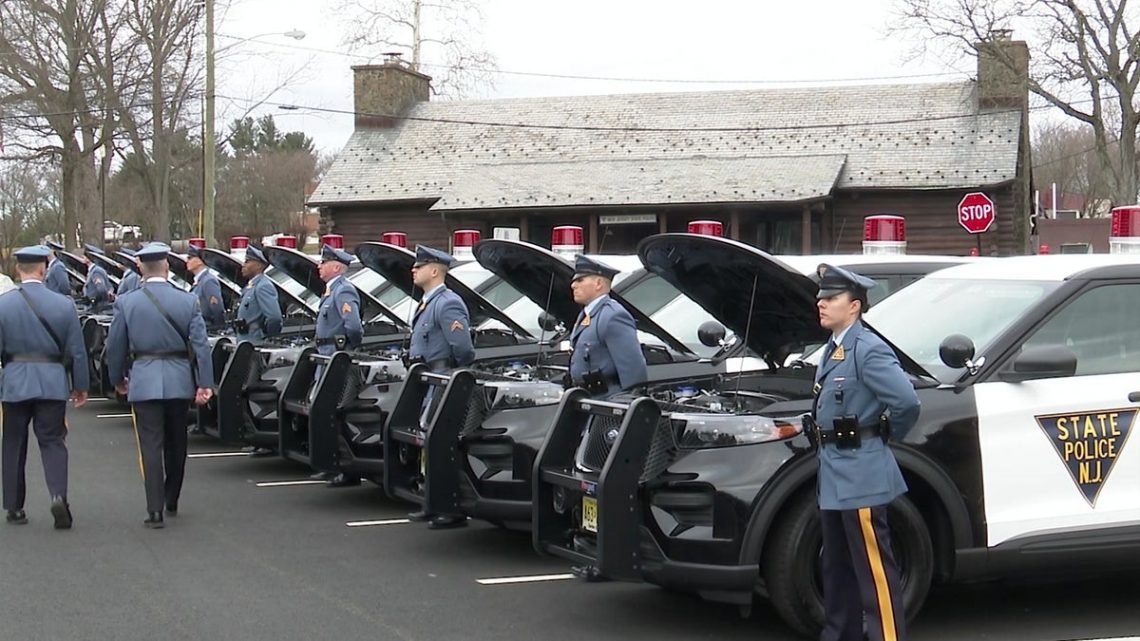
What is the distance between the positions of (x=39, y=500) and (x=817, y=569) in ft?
20.3

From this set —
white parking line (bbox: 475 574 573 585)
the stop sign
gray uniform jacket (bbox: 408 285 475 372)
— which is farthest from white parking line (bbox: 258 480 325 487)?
the stop sign

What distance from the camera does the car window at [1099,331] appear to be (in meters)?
6.26

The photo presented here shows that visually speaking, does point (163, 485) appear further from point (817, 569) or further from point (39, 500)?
point (817, 569)

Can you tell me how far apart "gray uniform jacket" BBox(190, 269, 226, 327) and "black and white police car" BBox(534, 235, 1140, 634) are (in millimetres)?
7482

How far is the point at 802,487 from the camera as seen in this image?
225 inches

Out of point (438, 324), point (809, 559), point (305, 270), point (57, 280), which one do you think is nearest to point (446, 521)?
point (438, 324)

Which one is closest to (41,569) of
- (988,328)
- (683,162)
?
(988,328)

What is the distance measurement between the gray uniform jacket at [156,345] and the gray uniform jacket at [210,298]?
13.8ft

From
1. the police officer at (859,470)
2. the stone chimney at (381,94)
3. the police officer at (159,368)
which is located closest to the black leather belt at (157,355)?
the police officer at (159,368)

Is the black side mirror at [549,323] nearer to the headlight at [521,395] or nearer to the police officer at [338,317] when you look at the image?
the police officer at [338,317]

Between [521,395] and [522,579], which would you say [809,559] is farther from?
[521,395]

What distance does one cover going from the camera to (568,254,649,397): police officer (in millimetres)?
7754

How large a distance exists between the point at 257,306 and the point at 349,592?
5485 mm

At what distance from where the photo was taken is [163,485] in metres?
8.82
